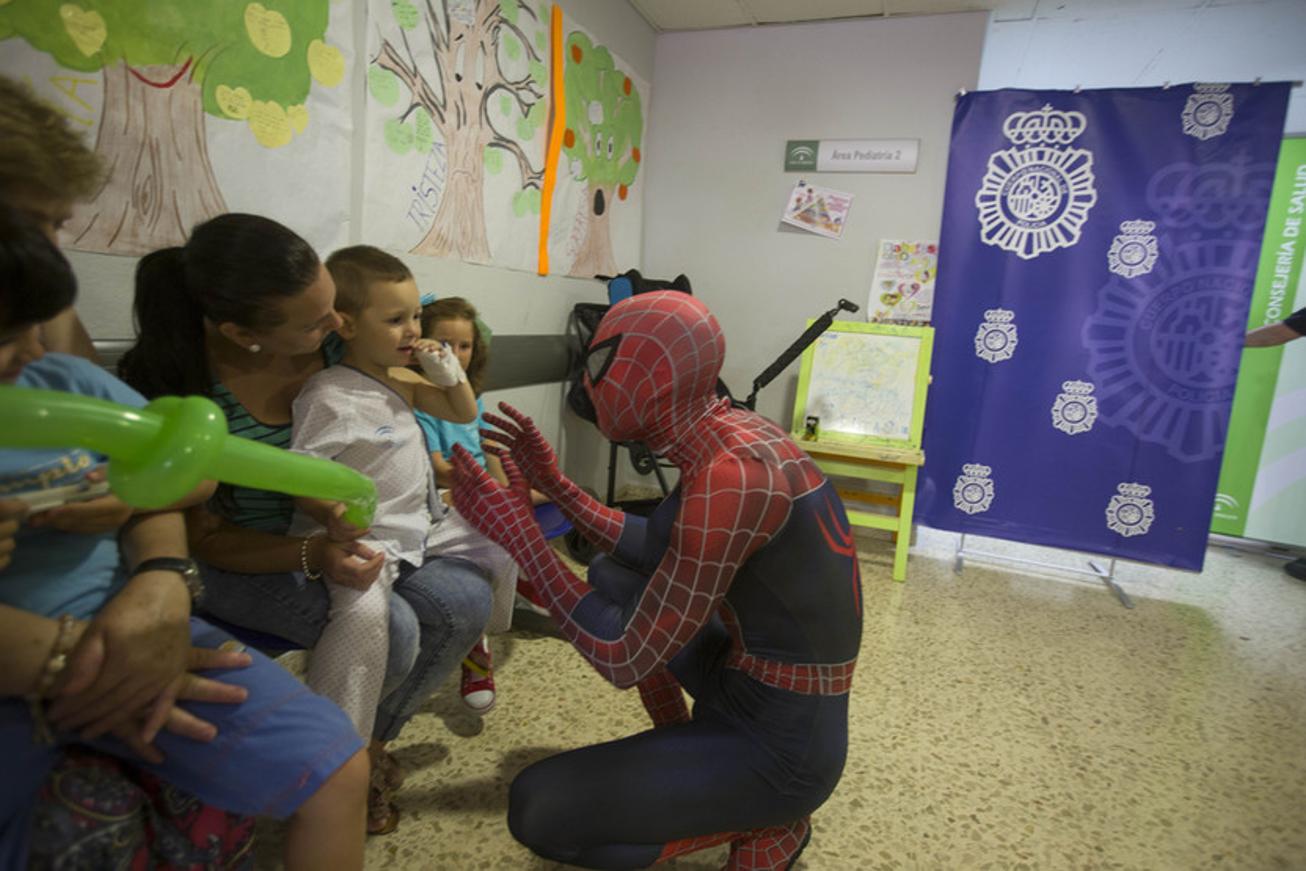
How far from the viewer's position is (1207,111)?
2.80m

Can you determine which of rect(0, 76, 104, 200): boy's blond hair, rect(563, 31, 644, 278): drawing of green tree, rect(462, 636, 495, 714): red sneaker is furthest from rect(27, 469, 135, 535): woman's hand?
rect(563, 31, 644, 278): drawing of green tree

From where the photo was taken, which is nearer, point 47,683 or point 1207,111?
point 47,683

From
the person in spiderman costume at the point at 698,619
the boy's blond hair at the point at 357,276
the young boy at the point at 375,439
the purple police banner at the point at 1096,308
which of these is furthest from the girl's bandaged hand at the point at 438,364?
the purple police banner at the point at 1096,308

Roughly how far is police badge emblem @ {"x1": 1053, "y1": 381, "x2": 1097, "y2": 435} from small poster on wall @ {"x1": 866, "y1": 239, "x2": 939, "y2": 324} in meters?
0.71

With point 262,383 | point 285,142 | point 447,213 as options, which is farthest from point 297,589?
point 447,213

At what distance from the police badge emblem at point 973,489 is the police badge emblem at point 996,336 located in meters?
0.54

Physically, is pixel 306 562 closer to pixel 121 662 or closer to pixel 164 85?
pixel 121 662

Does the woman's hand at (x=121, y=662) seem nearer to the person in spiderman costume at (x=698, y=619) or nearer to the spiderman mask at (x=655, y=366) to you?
the person in spiderman costume at (x=698, y=619)

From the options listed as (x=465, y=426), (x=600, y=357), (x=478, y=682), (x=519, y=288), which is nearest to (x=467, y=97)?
(x=519, y=288)

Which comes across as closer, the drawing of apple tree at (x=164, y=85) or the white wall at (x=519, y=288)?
the drawing of apple tree at (x=164, y=85)

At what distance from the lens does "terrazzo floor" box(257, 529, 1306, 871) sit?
1406 millimetres

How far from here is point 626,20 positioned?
3.22m

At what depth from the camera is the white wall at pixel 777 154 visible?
3199mm

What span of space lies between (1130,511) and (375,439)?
3.29 m
